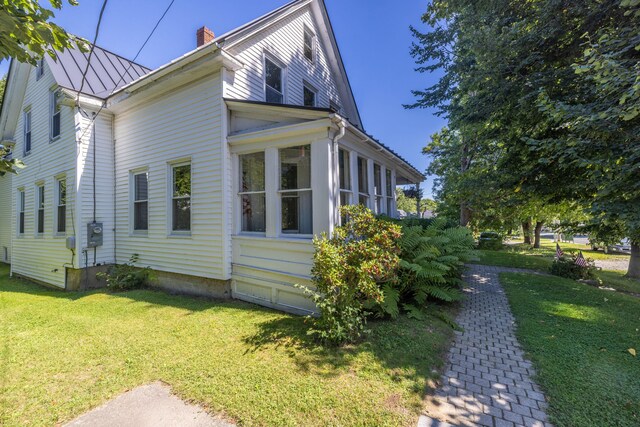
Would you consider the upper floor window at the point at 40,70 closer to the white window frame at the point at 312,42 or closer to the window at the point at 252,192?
the white window frame at the point at 312,42

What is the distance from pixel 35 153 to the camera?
969 centimetres

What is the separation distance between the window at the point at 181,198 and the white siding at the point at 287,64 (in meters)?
2.33

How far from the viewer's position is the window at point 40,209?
9.46 metres

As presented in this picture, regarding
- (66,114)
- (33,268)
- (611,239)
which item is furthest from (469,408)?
(33,268)

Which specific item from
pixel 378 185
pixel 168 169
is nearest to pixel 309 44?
pixel 378 185

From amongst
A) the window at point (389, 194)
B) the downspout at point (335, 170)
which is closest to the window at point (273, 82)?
the downspout at point (335, 170)

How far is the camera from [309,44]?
10250mm

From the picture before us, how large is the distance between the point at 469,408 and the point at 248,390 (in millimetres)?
2290

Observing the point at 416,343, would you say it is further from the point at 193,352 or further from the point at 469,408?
the point at 193,352

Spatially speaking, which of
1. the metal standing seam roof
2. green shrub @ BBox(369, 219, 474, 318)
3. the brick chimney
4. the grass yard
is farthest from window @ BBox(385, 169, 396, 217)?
the metal standing seam roof

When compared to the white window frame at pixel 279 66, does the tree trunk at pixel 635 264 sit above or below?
below

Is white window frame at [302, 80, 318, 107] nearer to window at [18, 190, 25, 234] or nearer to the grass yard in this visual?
the grass yard

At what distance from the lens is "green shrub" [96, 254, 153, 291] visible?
7.32m

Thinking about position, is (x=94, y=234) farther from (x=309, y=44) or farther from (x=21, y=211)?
(x=309, y=44)
